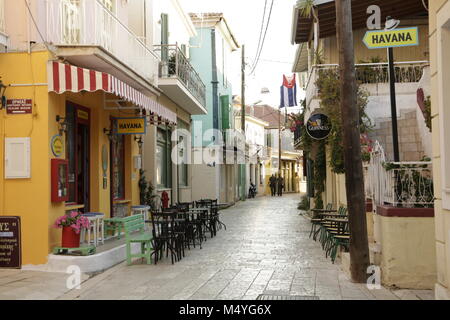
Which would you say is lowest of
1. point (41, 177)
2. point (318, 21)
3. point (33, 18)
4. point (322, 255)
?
point (322, 255)

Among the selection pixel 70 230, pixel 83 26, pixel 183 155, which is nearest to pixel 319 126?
pixel 83 26

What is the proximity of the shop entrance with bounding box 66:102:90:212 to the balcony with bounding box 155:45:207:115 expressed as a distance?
4.54 m

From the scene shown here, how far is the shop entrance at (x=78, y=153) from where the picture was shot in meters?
10.1

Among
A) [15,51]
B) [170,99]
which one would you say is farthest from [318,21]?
[15,51]

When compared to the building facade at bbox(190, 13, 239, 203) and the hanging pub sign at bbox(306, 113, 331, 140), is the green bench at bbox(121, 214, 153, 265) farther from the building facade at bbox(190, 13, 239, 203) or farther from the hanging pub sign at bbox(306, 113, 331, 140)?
the building facade at bbox(190, 13, 239, 203)

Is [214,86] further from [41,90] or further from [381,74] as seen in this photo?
[41,90]

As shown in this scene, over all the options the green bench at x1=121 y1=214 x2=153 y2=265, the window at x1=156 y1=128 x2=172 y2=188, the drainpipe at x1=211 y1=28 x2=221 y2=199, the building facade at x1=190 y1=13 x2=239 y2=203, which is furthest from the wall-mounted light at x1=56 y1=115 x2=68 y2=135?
the drainpipe at x1=211 y1=28 x2=221 y2=199

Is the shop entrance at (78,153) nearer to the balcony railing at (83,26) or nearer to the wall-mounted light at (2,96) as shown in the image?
the balcony railing at (83,26)

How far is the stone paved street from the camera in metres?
6.77

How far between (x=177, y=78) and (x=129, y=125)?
363cm

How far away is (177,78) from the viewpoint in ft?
49.0
